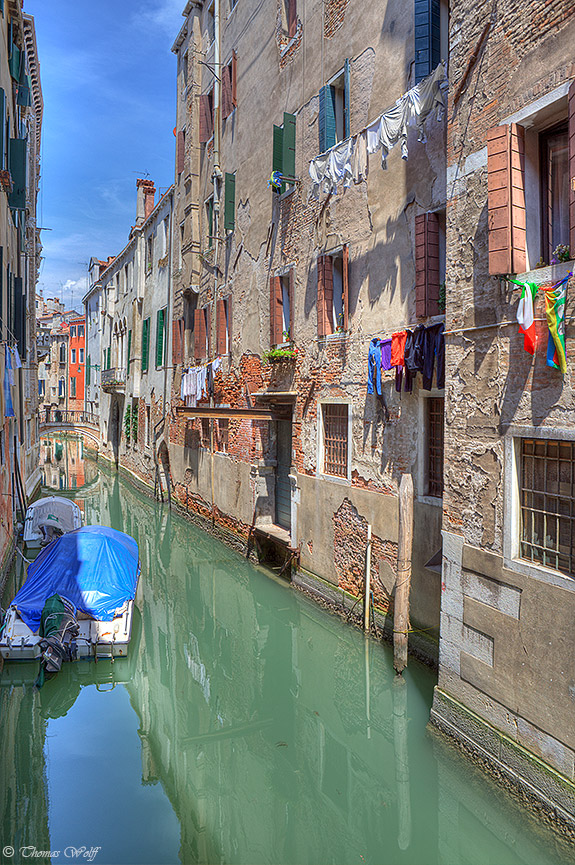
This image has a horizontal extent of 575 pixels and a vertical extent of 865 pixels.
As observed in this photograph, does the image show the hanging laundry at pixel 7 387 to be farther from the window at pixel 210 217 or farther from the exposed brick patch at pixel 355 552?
the exposed brick patch at pixel 355 552

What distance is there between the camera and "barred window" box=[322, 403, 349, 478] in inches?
387

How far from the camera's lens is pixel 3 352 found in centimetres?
1140

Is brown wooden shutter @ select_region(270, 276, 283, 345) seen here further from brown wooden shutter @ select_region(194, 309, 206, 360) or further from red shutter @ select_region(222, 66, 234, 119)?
red shutter @ select_region(222, 66, 234, 119)

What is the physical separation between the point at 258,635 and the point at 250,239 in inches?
337

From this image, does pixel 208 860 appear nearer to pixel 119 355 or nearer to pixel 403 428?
pixel 403 428

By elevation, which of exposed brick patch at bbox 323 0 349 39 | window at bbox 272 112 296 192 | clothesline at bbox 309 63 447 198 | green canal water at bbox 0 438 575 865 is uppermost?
exposed brick patch at bbox 323 0 349 39

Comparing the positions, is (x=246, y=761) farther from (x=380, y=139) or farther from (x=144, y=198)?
(x=144, y=198)

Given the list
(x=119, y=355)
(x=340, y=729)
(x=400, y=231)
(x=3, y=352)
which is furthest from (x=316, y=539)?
(x=119, y=355)

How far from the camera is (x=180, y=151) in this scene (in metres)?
19.2

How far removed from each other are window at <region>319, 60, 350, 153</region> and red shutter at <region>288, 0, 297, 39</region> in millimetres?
2442

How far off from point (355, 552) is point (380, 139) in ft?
19.4

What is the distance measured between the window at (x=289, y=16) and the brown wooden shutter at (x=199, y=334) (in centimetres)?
720

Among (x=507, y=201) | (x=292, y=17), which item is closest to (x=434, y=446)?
(x=507, y=201)

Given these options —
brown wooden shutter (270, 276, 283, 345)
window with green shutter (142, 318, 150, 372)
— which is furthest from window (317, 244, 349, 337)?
window with green shutter (142, 318, 150, 372)
